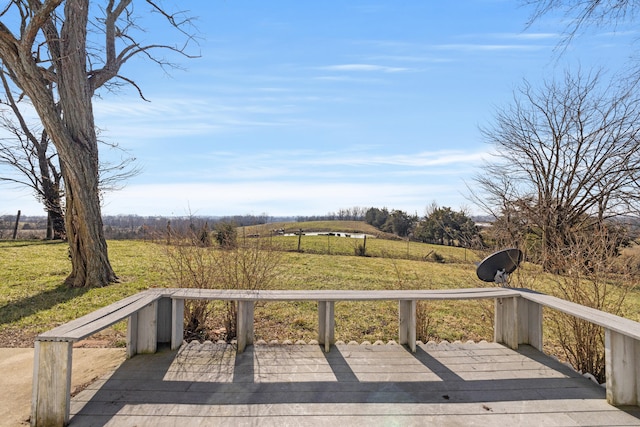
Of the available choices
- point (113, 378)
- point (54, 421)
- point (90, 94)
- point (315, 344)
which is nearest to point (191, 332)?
point (113, 378)

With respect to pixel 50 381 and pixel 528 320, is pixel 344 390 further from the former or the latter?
pixel 528 320

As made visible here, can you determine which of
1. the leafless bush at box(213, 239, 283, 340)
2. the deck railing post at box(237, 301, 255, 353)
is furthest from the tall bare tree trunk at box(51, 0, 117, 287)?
the deck railing post at box(237, 301, 255, 353)

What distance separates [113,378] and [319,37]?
246 inches

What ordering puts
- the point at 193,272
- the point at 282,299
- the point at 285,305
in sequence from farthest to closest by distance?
the point at 285,305 → the point at 193,272 → the point at 282,299

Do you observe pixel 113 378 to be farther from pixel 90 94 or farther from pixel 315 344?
pixel 90 94

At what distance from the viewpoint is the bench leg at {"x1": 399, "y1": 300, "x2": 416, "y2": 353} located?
328 cm

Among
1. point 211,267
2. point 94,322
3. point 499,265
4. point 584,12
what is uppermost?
point 584,12

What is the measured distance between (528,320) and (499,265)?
1.99 ft

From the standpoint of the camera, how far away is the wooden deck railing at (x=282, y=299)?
203 centimetres

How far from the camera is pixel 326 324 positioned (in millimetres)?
3305

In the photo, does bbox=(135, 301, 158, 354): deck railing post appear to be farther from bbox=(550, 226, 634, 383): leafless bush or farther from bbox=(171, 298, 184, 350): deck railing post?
bbox=(550, 226, 634, 383): leafless bush

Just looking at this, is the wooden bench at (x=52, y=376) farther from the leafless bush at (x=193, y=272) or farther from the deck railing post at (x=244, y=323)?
the leafless bush at (x=193, y=272)

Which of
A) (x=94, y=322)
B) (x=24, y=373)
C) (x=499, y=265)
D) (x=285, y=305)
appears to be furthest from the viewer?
(x=285, y=305)

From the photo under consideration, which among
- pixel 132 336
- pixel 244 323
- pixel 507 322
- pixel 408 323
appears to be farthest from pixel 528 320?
pixel 132 336
